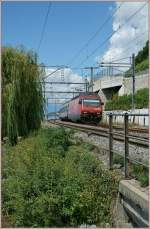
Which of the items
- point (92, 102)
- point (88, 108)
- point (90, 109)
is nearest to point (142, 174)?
point (88, 108)

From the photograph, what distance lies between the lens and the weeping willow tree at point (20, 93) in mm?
21969

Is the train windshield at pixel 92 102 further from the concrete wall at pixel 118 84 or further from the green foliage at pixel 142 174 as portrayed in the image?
the green foliage at pixel 142 174

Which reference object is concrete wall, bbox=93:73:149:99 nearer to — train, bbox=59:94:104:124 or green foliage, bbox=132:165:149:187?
train, bbox=59:94:104:124

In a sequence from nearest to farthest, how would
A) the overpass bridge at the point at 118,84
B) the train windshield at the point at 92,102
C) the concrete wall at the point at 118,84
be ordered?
the train windshield at the point at 92,102, the overpass bridge at the point at 118,84, the concrete wall at the point at 118,84

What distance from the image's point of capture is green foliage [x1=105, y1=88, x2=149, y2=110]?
57106 millimetres

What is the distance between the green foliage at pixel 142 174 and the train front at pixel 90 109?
32444 millimetres

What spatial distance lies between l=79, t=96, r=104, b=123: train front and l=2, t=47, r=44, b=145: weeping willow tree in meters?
17.3

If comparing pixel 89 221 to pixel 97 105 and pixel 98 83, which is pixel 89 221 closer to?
pixel 97 105

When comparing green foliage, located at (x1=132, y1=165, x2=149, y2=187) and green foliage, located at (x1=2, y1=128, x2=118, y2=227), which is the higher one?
green foliage, located at (x1=132, y1=165, x2=149, y2=187)

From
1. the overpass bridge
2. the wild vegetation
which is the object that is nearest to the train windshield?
the overpass bridge

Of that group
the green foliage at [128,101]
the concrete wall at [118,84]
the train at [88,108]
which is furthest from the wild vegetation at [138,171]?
the concrete wall at [118,84]

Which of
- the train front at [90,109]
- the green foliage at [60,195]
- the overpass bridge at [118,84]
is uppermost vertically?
the overpass bridge at [118,84]

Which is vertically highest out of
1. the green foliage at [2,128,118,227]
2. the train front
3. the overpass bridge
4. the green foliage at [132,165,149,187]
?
the overpass bridge

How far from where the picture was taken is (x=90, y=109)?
137 ft
